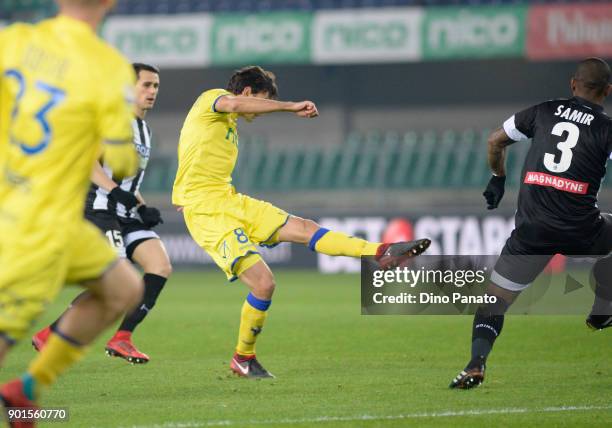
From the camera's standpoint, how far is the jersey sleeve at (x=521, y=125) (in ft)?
26.4

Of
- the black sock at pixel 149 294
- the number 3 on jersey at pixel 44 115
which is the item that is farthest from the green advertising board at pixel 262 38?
the number 3 on jersey at pixel 44 115

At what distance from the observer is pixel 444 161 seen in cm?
2273

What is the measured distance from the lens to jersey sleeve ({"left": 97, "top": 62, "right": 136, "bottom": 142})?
4.84 m

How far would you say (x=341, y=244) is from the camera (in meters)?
8.80

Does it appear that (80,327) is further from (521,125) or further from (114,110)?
(521,125)

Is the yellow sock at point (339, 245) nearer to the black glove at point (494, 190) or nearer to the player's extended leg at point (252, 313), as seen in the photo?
the player's extended leg at point (252, 313)

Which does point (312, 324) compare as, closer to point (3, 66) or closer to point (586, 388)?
point (586, 388)

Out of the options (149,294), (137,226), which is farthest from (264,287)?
(137,226)

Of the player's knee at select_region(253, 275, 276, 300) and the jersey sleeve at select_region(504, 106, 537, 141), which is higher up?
the jersey sleeve at select_region(504, 106, 537, 141)

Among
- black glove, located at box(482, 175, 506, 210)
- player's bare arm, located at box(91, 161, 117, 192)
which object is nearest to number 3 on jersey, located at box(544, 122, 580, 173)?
black glove, located at box(482, 175, 506, 210)

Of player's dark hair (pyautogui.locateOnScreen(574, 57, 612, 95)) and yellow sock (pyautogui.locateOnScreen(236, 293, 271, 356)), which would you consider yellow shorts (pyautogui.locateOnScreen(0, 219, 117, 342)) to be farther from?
player's dark hair (pyautogui.locateOnScreen(574, 57, 612, 95))

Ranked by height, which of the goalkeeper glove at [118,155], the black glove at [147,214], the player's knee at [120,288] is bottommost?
the black glove at [147,214]

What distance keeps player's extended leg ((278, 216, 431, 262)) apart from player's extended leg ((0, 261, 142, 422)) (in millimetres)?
3323

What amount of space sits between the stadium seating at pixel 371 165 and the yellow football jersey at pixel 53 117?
16.8 meters
